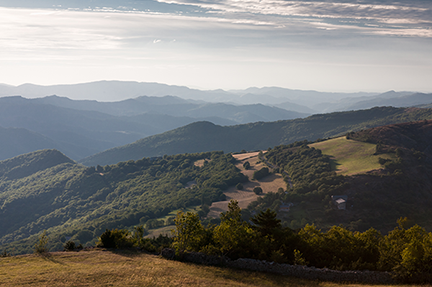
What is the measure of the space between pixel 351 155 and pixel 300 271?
122 metres

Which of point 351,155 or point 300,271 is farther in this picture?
point 351,155

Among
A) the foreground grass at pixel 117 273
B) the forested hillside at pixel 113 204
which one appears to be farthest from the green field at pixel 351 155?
the foreground grass at pixel 117 273

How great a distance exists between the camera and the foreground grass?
2698 centimetres

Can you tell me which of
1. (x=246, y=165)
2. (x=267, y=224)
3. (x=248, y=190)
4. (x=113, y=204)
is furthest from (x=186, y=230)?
(x=113, y=204)

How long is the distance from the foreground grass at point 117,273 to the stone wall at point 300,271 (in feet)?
3.43

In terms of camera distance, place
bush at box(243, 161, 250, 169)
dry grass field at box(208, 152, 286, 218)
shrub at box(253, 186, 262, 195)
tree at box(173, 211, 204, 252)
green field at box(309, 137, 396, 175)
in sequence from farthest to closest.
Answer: bush at box(243, 161, 250, 169) → shrub at box(253, 186, 262, 195) → dry grass field at box(208, 152, 286, 218) → green field at box(309, 137, 396, 175) → tree at box(173, 211, 204, 252)

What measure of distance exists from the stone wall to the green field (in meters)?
95.8

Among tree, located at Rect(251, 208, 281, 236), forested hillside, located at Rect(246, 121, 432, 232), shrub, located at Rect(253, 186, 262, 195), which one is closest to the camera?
tree, located at Rect(251, 208, 281, 236)

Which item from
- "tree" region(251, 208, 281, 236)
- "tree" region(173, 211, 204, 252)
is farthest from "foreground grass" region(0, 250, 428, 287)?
"tree" region(251, 208, 281, 236)

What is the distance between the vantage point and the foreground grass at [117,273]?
26984 mm

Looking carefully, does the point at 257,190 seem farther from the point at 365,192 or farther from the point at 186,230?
the point at 186,230

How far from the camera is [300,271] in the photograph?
100.0ft

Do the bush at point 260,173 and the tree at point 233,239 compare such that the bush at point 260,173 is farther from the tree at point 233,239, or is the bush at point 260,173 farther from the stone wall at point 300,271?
the stone wall at point 300,271

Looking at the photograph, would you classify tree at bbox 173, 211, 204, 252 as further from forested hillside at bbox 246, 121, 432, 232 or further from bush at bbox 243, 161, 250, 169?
bush at bbox 243, 161, 250, 169
